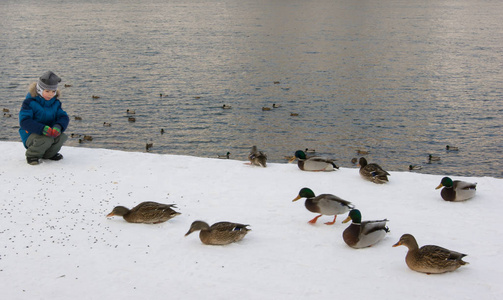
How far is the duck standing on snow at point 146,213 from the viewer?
10156 millimetres

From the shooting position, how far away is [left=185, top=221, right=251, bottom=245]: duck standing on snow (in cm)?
922

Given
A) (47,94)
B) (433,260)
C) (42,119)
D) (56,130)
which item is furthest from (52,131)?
(433,260)

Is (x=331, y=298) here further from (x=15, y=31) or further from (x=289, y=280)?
(x=15, y=31)

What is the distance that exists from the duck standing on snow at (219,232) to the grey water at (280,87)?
1546 cm

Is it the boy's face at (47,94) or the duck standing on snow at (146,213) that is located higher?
the boy's face at (47,94)

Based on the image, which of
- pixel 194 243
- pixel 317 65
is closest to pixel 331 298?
pixel 194 243

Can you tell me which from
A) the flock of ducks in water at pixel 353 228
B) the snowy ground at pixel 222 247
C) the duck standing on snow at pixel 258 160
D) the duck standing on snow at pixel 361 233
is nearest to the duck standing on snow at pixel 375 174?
the snowy ground at pixel 222 247

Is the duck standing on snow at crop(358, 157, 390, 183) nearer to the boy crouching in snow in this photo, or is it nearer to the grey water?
the boy crouching in snow

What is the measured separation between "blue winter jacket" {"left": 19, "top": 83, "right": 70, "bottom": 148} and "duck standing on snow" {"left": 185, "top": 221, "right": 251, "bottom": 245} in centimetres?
618

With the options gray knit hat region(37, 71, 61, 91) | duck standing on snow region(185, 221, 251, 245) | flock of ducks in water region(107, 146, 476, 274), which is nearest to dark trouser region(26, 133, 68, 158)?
gray knit hat region(37, 71, 61, 91)

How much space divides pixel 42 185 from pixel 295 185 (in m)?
5.93

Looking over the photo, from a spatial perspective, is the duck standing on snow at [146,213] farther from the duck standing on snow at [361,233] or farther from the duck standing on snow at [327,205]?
the duck standing on snow at [361,233]

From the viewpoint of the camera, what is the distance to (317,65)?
4706cm

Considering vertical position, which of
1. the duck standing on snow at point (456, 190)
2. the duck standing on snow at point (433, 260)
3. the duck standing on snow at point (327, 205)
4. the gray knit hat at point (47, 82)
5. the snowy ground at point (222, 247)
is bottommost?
the snowy ground at point (222, 247)
